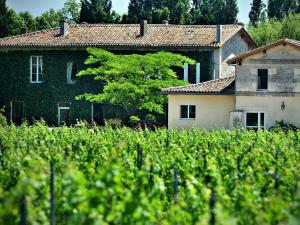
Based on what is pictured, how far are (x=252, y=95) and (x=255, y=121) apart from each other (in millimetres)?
1118

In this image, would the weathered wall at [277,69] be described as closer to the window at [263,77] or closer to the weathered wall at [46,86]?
the window at [263,77]

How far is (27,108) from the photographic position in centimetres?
4200

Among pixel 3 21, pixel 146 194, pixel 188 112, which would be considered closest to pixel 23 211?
pixel 146 194

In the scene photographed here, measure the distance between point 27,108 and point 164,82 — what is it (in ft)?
30.2

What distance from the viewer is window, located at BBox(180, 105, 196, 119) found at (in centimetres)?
3447

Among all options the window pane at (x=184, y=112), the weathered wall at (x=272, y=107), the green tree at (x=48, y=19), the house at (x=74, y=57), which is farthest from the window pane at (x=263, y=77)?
the green tree at (x=48, y=19)

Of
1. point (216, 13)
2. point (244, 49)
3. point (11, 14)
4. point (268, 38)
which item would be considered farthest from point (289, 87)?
point (216, 13)

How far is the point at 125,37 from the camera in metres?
40.8

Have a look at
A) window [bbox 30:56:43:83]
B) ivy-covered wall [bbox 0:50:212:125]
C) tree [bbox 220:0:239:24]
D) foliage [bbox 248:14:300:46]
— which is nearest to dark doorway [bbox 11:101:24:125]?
ivy-covered wall [bbox 0:50:212:125]

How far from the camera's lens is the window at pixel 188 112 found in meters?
34.5

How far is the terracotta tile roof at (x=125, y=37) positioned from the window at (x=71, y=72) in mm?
1316

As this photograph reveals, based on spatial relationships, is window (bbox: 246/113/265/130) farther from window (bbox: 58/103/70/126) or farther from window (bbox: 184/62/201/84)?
window (bbox: 58/103/70/126)

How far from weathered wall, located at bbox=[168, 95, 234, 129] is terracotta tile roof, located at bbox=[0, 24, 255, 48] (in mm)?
5128

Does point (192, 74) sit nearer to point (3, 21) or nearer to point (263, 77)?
point (263, 77)
